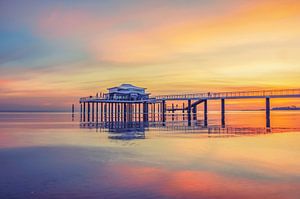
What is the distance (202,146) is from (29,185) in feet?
35.8

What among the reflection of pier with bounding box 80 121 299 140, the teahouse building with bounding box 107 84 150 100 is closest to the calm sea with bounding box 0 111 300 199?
the reflection of pier with bounding box 80 121 299 140

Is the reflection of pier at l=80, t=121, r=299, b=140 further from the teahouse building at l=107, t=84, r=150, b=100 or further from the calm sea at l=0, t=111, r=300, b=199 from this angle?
the teahouse building at l=107, t=84, r=150, b=100

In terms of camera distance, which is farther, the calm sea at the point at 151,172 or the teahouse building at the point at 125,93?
the teahouse building at the point at 125,93

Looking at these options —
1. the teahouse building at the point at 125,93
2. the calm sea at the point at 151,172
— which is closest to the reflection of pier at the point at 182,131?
the calm sea at the point at 151,172

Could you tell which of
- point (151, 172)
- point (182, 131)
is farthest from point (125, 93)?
point (151, 172)

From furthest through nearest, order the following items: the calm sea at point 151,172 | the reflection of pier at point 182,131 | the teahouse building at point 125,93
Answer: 1. the teahouse building at point 125,93
2. the reflection of pier at point 182,131
3. the calm sea at point 151,172

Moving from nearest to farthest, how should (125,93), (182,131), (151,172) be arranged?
(151,172) < (182,131) < (125,93)

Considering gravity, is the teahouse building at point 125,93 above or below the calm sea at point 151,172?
above

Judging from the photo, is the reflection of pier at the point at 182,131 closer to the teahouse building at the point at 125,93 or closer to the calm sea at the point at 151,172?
the calm sea at the point at 151,172

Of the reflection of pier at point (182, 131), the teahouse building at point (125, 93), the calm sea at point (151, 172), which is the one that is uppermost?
the teahouse building at point (125, 93)

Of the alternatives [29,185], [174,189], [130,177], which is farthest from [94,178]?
[174,189]

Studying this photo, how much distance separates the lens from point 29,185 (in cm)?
934

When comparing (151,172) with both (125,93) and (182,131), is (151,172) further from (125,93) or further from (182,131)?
(125,93)

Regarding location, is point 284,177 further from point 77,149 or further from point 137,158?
point 77,149
